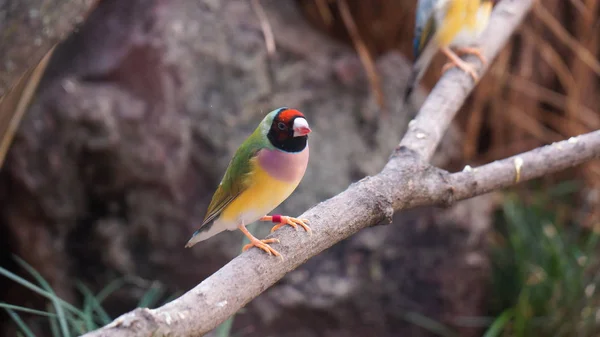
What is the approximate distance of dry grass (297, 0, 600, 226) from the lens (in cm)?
391

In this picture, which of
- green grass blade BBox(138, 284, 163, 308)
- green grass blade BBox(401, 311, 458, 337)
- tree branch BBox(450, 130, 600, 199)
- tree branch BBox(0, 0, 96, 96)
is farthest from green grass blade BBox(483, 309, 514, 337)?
tree branch BBox(0, 0, 96, 96)

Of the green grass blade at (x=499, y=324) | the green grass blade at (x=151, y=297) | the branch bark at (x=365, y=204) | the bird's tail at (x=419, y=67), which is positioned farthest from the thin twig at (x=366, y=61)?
the green grass blade at (x=151, y=297)

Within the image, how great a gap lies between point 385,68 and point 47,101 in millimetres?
1546

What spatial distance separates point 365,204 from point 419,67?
1.30m

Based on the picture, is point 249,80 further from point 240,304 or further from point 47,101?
point 240,304

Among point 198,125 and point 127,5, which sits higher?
point 127,5

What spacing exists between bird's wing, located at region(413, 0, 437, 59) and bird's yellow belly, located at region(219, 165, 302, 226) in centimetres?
144

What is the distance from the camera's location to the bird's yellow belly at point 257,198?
1522 millimetres

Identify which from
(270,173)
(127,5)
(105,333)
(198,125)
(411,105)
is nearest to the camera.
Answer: (105,333)

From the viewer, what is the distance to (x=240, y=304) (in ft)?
4.32

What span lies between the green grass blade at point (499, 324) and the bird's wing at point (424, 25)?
3.94 ft

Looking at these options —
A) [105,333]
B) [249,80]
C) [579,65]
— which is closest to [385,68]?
[249,80]

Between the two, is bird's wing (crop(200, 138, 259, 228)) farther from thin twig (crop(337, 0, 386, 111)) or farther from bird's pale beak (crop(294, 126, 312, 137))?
thin twig (crop(337, 0, 386, 111))

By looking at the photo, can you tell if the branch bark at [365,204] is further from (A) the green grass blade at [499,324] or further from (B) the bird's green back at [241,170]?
(A) the green grass blade at [499,324]
